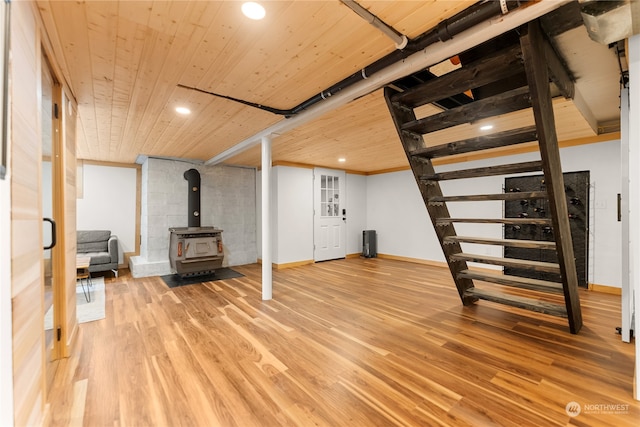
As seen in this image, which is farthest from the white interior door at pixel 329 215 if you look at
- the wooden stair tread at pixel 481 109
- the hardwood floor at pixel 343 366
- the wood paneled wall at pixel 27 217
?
the wood paneled wall at pixel 27 217

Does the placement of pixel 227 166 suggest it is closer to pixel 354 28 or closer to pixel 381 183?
pixel 381 183

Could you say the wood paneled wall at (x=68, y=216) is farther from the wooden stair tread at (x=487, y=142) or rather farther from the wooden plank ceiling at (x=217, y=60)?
the wooden stair tread at (x=487, y=142)

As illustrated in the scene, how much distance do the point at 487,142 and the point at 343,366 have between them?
2.02 metres

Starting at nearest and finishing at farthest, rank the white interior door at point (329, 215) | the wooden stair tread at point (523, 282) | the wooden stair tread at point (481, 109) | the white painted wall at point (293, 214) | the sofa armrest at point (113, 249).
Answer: the wooden stair tread at point (481, 109) → the wooden stair tread at point (523, 282) → the sofa armrest at point (113, 249) → the white painted wall at point (293, 214) → the white interior door at point (329, 215)

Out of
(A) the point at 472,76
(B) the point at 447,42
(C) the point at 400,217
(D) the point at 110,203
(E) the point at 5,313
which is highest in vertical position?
(B) the point at 447,42

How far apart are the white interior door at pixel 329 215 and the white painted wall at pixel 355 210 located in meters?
0.18

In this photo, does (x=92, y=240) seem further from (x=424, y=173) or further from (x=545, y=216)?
(x=545, y=216)

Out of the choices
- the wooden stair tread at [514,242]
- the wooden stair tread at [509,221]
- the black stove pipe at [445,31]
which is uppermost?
the black stove pipe at [445,31]

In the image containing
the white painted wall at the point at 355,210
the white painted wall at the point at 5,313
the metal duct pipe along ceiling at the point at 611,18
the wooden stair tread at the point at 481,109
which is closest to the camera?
the white painted wall at the point at 5,313

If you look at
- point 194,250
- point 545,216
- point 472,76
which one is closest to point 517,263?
point 472,76

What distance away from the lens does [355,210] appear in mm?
7430

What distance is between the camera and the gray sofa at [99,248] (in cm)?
496

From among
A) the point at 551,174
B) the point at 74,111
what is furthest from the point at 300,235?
the point at 551,174

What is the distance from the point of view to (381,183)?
286 inches
